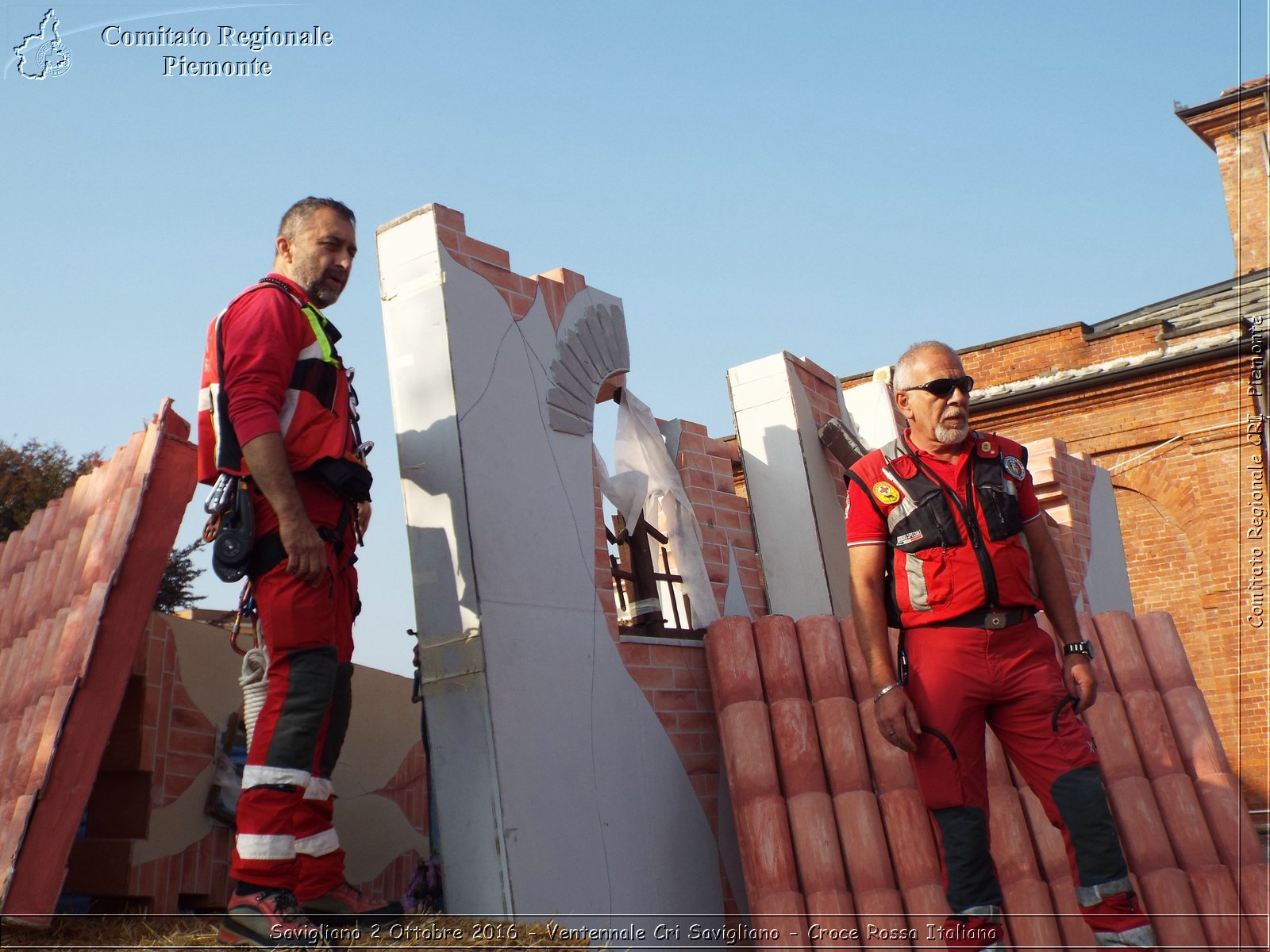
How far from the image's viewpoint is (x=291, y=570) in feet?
10.2

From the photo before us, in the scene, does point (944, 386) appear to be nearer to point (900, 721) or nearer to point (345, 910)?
point (900, 721)

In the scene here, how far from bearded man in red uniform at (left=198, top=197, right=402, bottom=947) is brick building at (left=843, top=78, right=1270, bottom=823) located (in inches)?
515

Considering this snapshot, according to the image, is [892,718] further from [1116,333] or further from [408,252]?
[1116,333]

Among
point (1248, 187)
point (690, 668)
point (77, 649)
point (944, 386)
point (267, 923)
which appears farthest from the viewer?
point (1248, 187)

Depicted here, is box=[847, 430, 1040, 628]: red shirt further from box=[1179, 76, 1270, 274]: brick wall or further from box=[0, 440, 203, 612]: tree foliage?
box=[1179, 76, 1270, 274]: brick wall

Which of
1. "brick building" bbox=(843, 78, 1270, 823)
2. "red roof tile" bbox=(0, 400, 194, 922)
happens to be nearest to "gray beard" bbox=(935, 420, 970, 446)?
"red roof tile" bbox=(0, 400, 194, 922)

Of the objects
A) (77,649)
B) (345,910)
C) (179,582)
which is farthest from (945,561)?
(179,582)

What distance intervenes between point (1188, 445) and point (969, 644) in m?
13.9

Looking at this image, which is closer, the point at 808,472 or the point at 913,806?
the point at 913,806

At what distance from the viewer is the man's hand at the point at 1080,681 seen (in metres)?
3.36

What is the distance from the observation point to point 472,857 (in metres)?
3.86

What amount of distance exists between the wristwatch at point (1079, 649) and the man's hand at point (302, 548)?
2259 millimetres

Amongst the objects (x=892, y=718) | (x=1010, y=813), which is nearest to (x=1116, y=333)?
(x=1010, y=813)

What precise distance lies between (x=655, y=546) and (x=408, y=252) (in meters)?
2.10
